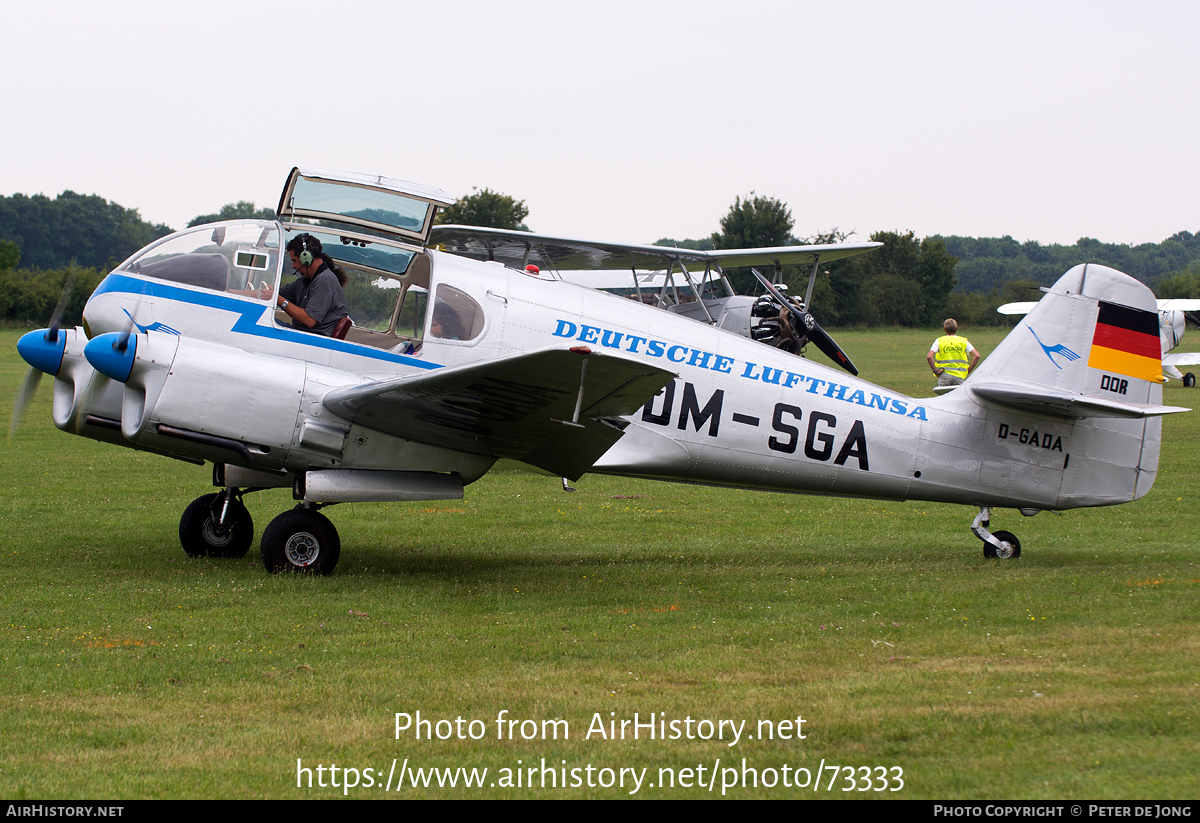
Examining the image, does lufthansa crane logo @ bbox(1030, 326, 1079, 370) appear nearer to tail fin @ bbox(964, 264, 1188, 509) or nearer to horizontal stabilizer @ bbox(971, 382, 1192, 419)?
tail fin @ bbox(964, 264, 1188, 509)

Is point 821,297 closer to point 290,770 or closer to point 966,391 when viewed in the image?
point 966,391

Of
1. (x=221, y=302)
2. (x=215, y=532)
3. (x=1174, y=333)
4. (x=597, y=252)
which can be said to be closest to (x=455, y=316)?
(x=221, y=302)

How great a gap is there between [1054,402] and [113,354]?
7.92 m

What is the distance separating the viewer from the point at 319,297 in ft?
28.7

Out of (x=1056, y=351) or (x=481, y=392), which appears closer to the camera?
(x=481, y=392)

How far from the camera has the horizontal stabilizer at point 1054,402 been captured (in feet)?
29.1

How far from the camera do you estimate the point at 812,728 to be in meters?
Answer: 4.89

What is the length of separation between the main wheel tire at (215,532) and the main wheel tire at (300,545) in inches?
45.9

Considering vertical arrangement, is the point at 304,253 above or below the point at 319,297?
above

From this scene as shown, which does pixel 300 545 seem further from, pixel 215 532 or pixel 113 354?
pixel 113 354

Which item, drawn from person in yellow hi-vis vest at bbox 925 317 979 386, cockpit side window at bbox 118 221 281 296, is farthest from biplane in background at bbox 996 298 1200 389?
cockpit side window at bbox 118 221 281 296

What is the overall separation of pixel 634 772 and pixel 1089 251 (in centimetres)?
14352

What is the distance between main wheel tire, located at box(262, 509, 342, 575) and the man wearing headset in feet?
5.20

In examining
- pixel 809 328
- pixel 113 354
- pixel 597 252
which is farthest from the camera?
pixel 597 252
